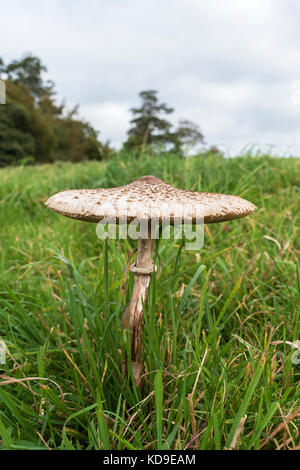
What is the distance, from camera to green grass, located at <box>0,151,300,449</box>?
149 cm

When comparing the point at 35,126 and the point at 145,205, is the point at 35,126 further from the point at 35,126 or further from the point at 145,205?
the point at 145,205

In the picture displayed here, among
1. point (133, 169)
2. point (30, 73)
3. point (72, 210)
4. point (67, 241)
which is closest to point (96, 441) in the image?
point (72, 210)

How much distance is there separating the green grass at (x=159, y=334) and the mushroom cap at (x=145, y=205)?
352 mm

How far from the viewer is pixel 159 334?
1.76 metres

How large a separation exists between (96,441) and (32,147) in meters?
30.7

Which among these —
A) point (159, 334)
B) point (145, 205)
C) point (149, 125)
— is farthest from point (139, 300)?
point (149, 125)

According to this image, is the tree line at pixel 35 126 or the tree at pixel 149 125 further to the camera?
the tree line at pixel 35 126

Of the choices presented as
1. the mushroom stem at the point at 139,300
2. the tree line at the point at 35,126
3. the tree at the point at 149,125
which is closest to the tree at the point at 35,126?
the tree line at the point at 35,126

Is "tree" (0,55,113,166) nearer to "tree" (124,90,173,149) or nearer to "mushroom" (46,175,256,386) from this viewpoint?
"tree" (124,90,173,149)

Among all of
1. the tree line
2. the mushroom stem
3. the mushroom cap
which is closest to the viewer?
the mushroom cap

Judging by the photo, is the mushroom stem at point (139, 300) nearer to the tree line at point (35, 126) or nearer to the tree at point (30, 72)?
the tree line at point (35, 126)

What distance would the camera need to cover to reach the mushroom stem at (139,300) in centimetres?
179

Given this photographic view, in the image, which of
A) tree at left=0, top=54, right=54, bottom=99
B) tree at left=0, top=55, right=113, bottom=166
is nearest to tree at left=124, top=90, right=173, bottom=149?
tree at left=0, top=55, right=113, bottom=166

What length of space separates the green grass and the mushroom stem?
0.06m
